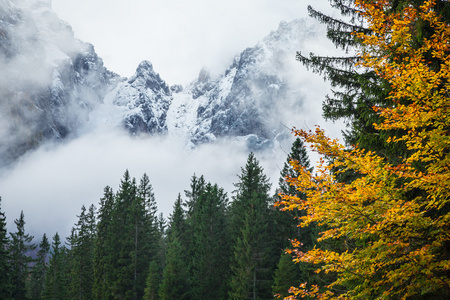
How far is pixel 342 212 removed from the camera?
4910mm

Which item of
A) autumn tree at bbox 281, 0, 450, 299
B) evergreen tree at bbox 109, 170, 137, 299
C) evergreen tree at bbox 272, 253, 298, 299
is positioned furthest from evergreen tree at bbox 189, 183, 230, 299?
autumn tree at bbox 281, 0, 450, 299

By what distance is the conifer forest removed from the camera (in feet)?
16.2

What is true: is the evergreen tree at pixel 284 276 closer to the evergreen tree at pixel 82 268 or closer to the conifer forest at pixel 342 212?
the conifer forest at pixel 342 212

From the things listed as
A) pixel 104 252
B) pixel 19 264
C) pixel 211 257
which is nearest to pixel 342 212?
pixel 211 257

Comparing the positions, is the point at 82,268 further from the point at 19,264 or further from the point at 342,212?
the point at 342,212

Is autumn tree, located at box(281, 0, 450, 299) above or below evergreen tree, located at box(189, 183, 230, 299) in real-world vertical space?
below

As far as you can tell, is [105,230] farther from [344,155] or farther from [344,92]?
[344,155]

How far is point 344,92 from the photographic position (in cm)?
1038

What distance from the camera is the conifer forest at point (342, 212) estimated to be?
4.94 meters

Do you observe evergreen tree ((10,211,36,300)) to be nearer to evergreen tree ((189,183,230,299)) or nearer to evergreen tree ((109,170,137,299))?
evergreen tree ((109,170,137,299))

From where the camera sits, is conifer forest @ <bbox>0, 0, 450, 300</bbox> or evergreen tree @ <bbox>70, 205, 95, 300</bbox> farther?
evergreen tree @ <bbox>70, 205, 95, 300</bbox>

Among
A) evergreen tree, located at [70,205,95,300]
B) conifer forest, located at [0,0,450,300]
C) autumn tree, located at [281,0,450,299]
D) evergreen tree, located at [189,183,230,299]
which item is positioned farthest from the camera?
evergreen tree, located at [70,205,95,300]

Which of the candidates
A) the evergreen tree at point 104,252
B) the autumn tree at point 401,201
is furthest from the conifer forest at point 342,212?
the evergreen tree at point 104,252

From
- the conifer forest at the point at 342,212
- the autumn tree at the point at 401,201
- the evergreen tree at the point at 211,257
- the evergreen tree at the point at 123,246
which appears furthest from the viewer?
the evergreen tree at the point at 123,246
